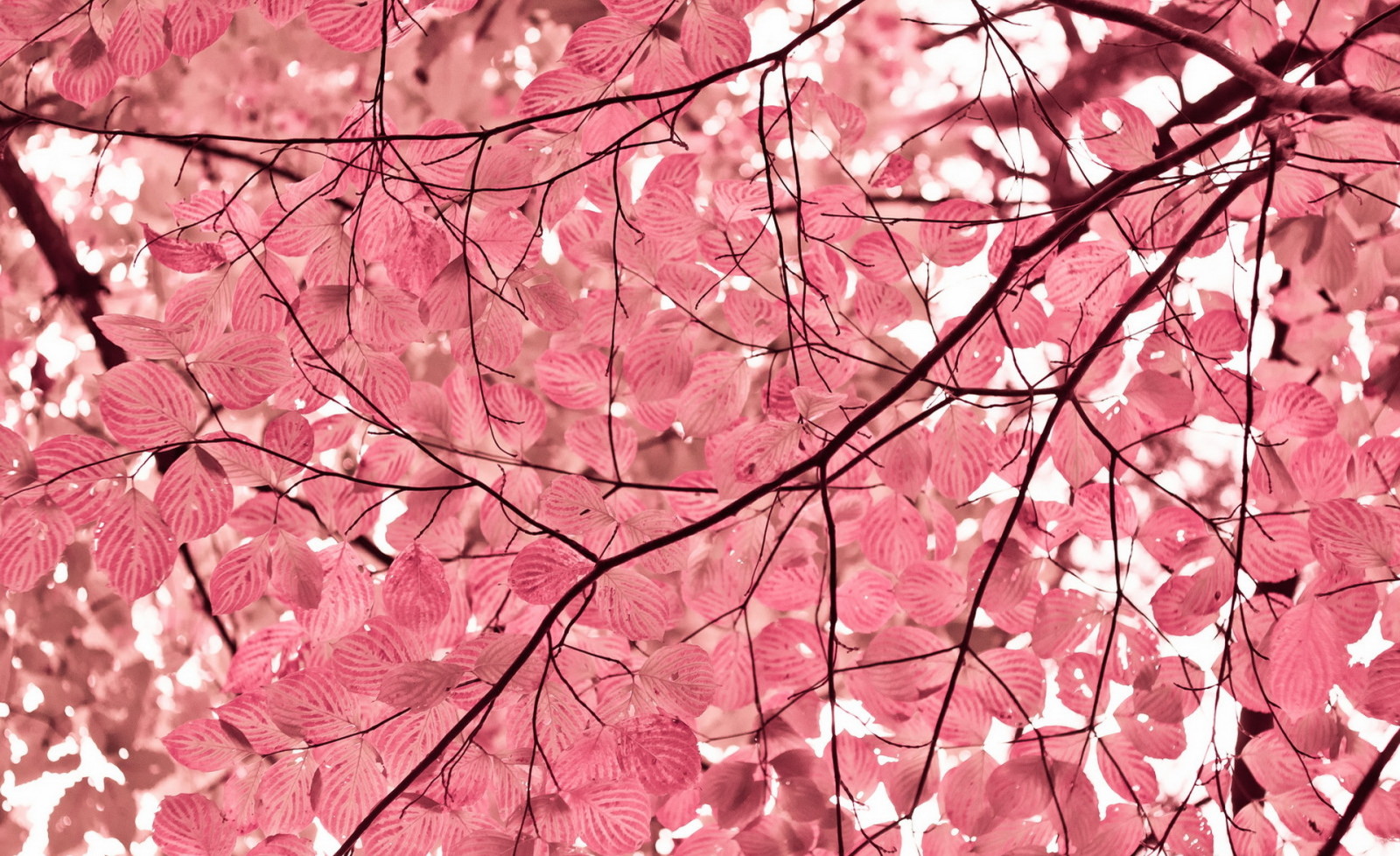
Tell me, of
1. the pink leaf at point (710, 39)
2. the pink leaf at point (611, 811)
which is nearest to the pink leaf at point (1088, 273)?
the pink leaf at point (710, 39)

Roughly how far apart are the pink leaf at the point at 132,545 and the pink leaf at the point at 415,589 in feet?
0.61

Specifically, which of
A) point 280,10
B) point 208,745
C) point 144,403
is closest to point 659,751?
point 208,745

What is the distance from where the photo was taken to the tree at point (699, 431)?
78 centimetres

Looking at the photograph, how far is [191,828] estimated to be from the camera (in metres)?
0.80

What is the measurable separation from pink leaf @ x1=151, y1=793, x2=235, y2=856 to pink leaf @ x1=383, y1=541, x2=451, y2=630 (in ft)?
0.71

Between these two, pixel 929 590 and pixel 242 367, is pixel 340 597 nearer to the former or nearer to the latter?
pixel 242 367

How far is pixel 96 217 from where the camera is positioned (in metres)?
1.23

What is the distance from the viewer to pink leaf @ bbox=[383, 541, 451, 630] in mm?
874

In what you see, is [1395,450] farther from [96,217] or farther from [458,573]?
[96,217]

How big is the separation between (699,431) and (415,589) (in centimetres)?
31

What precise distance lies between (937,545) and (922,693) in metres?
0.23

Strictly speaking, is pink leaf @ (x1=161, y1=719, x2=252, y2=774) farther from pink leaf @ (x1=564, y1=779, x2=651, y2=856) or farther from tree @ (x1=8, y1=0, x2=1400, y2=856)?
pink leaf @ (x1=564, y1=779, x2=651, y2=856)

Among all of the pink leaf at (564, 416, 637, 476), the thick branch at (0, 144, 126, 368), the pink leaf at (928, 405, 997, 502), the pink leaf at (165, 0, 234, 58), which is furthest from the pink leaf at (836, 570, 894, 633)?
the thick branch at (0, 144, 126, 368)

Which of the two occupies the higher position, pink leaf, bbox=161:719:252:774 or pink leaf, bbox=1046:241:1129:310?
pink leaf, bbox=1046:241:1129:310
